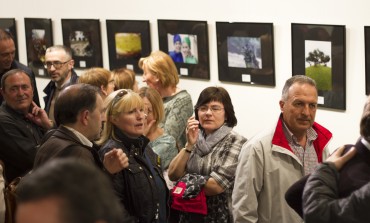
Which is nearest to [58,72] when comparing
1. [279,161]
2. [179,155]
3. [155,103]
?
[155,103]

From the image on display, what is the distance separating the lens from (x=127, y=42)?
1016cm

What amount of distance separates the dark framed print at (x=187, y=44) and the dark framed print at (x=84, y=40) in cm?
131

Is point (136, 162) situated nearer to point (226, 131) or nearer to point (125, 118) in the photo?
point (125, 118)

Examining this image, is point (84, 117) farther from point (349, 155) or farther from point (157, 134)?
point (349, 155)

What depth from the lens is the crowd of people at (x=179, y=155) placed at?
12.1 feet

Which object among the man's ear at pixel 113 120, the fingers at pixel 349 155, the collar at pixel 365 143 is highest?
the collar at pixel 365 143

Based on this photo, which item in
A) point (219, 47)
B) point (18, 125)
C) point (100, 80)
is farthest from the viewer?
point (219, 47)

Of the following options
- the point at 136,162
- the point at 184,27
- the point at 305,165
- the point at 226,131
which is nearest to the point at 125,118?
the point at 136,162

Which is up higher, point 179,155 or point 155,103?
point 155,103

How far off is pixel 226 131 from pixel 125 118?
990 millimetres

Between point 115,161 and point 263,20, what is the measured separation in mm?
3871

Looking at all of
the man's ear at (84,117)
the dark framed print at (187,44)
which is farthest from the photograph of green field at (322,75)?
the man's ear at (84,117)

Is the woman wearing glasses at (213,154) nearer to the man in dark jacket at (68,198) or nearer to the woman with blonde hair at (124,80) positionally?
the woman with blonde hair at (124,80)

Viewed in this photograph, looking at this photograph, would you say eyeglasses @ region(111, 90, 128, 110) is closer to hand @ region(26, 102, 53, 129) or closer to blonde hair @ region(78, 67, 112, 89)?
hand @ region(26, 102, 53, 129)
